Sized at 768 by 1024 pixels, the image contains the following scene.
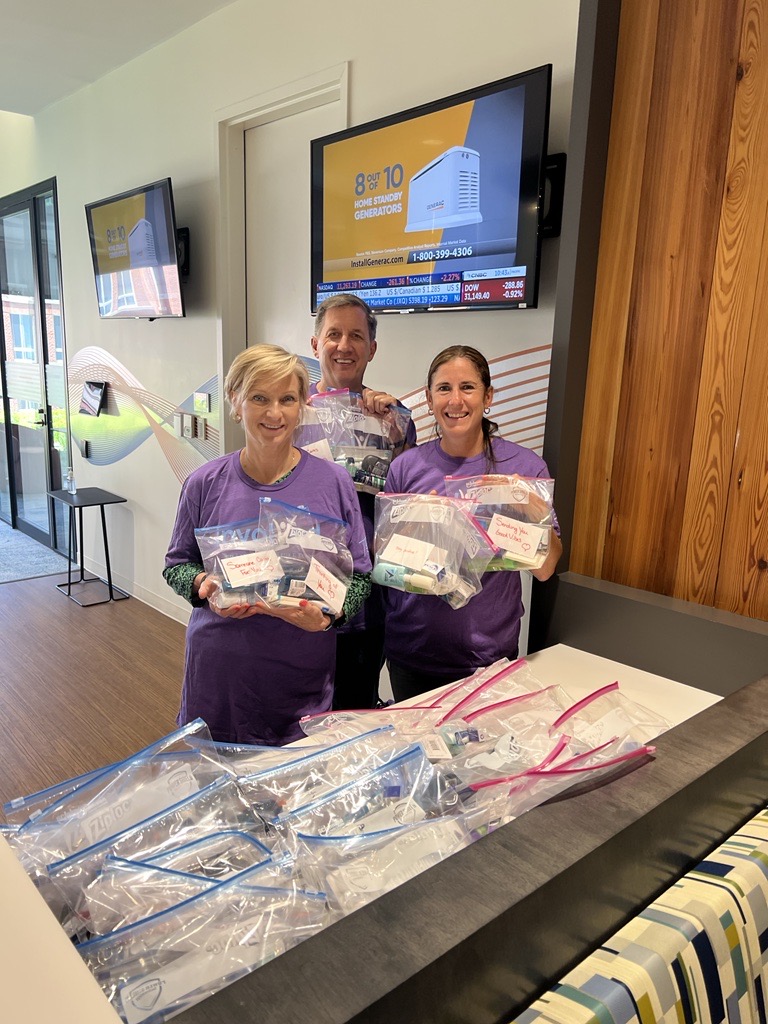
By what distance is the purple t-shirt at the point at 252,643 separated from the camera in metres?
A: 1.57

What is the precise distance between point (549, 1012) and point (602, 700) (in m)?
0.60

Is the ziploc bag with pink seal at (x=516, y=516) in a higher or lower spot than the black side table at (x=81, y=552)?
higher

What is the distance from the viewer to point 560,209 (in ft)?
6.79

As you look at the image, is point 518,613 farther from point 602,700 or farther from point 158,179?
point 158,179

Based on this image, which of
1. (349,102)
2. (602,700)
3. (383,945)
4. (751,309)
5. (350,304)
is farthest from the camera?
(349,102)

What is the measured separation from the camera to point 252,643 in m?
1.57

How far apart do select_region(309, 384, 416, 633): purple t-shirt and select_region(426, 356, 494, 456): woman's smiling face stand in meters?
0.33

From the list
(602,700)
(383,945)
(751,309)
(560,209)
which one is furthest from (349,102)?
(383,945)

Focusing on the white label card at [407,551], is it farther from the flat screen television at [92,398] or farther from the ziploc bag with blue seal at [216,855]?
the flat screen television at [92,398]

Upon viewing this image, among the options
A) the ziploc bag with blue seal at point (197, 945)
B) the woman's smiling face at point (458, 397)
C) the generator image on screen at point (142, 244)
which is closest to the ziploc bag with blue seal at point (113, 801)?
the ziploc bag with blue seal at point (197, 945)

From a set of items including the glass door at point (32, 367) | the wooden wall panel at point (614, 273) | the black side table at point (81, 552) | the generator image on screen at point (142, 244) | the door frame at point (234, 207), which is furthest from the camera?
the glass door at point (32, 367)

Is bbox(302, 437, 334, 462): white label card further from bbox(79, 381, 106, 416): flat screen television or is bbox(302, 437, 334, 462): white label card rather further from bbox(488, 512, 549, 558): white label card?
bbox(79, 381, 106, 416): flat screen television

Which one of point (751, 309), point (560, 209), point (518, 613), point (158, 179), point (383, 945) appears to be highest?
point (158, 179)

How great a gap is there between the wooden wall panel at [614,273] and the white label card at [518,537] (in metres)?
0.33
